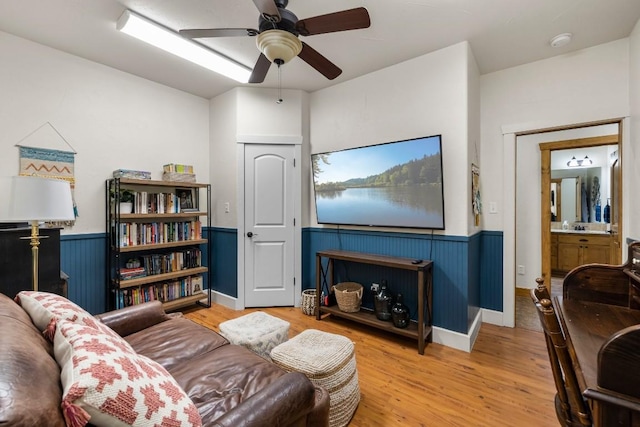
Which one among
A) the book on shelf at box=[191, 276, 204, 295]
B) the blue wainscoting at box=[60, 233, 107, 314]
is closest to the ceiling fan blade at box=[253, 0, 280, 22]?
the blue wainscoting at box=[60, 233, 107, 314]

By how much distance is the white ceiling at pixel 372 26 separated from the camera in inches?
85.5

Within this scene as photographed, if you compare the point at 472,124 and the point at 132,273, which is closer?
the point at 472,124

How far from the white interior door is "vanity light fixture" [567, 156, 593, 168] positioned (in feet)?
16.7

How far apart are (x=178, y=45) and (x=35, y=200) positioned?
1.70 metres

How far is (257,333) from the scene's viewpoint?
2.07 meters

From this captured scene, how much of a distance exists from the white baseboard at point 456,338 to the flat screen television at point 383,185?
97 centimetres

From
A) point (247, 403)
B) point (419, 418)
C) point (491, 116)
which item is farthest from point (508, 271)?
point (247, 403)

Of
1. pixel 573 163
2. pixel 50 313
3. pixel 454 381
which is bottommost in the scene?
pixel 454 381

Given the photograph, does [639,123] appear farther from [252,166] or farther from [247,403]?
[252,166]

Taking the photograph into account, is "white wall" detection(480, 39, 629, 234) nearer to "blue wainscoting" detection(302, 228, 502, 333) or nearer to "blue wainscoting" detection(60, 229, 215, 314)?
"blue wainscoting" detection(302, 228, 502, 333)

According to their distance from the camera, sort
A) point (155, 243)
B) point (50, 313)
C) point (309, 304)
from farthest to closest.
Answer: point (309, 304), point (155, 243), point (50, 313)

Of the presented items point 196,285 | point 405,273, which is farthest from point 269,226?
point 405,273

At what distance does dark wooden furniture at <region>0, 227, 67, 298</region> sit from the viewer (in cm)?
198

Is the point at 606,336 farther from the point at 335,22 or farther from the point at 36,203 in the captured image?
the point at 36,203
